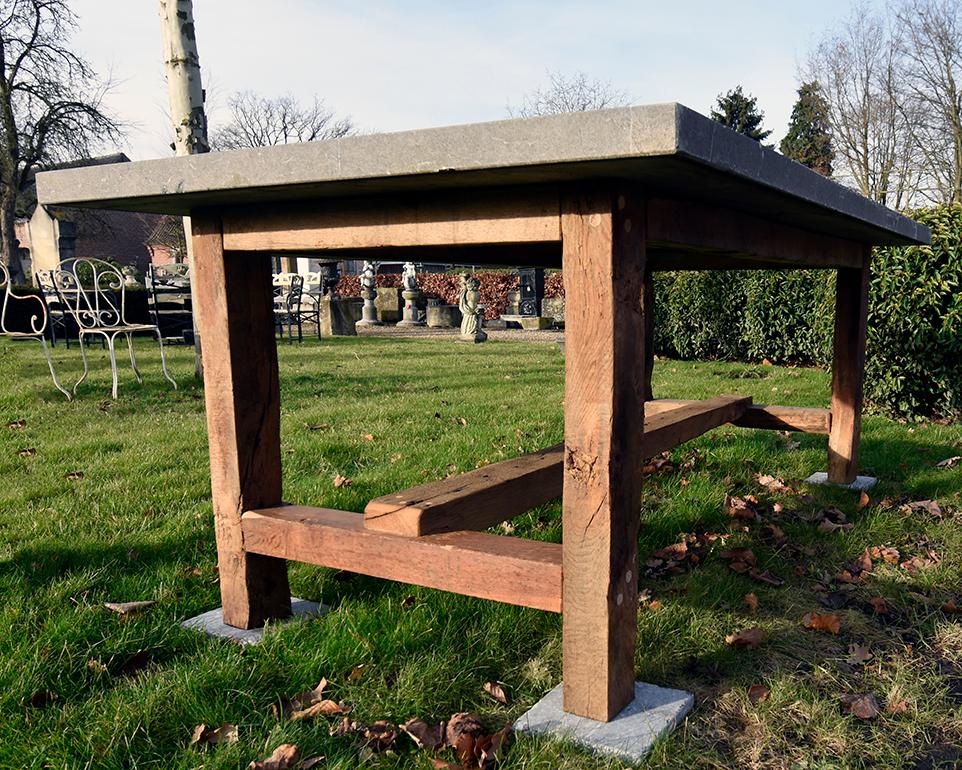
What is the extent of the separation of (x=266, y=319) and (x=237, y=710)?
1112 millimetres

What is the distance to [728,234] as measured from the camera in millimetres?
2191

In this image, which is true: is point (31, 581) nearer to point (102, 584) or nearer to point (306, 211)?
point (102, 584)

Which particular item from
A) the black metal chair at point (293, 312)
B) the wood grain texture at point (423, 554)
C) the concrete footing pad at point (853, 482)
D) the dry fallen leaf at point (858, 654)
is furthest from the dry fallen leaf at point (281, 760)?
the black metal chair at point (293, 312)

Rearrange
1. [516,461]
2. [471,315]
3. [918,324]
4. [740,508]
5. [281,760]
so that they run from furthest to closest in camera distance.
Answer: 1. [471,315]
2. [918,324]
3. [740,508]
4. [516,461]
5. [281,760]

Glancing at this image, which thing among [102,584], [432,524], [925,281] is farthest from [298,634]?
[925,281]

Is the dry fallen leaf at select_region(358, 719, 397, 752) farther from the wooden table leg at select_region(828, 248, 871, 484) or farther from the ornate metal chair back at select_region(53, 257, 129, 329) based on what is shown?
the ornate metal chair back at select_region(53, 257, 129, 329)

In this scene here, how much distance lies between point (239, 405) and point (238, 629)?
0.70 metres

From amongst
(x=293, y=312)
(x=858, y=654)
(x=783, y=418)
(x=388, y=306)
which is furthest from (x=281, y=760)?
(x=388, y=306)

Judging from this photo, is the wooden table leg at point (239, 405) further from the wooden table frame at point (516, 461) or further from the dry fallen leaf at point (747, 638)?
the dry fallen leaf at point (747, 638)

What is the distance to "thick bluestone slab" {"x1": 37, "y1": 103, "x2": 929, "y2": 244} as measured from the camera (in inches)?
54.8

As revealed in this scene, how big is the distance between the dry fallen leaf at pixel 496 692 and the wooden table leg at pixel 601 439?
0.20m

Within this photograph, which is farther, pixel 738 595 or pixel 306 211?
pixel 738 595

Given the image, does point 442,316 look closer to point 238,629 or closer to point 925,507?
point 925,507

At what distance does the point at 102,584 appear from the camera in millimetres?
2711
